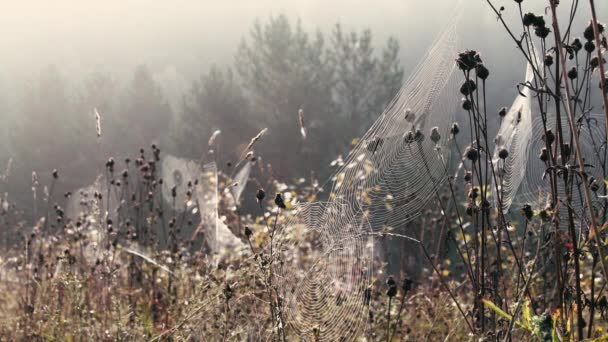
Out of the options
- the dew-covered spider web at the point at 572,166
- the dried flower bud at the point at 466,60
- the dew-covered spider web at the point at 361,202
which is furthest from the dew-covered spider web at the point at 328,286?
the dried flower bud at the point at 466,60

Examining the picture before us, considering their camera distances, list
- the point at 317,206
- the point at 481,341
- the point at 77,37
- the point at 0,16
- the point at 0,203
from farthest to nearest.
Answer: the point at 77,37, the point at 0,16, the point at 0,203, the point at 317,206, the point at 481,341

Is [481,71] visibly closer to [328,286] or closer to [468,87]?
[468,87]

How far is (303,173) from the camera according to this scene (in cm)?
3198

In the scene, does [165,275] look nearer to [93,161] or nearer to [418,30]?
[93,161]

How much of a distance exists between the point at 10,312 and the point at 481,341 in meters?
2.85

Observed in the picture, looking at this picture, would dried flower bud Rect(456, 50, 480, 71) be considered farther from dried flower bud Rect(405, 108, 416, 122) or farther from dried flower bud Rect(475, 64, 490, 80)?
dried flower bud Rect(405, 108, 416, 122)

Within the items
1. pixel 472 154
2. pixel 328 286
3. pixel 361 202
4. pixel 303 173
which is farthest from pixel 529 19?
pixel 303 173

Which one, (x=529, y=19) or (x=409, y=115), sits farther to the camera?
(x=409, y=115)

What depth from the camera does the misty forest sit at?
6.38ft

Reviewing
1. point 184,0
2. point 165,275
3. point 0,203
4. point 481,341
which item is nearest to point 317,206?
point 481,341

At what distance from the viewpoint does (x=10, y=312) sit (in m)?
3.72

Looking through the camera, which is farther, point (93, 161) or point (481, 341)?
point (93, 161)

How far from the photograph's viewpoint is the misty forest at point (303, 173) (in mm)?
1945

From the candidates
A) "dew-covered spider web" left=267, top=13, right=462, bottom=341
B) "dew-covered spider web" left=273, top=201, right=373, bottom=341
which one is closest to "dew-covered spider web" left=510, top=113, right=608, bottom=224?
"dew-covered spider web" left=267, top=13, right=462, bottom=341
